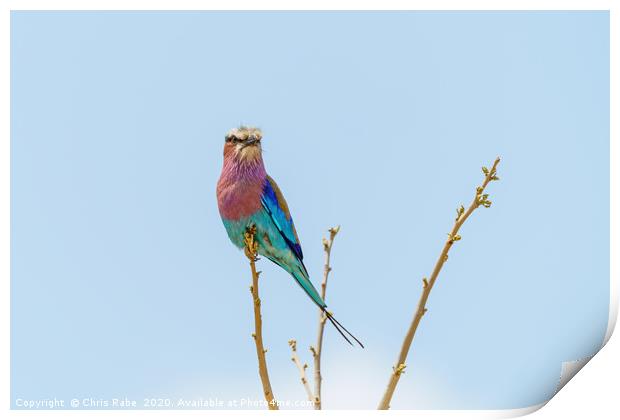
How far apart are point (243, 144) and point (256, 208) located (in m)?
0.22

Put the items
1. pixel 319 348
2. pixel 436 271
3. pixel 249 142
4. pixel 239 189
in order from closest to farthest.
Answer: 1. pixel 436 271
2. pixel 319 348
3. pixel 249 142
4. pixel 239 189

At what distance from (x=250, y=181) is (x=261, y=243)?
201 millimetres

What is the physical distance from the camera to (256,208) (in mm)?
1986

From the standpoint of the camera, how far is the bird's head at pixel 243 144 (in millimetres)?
1823

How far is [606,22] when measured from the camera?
6.36 feet

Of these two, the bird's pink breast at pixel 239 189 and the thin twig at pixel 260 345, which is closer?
the thin twig at pixel 260 345

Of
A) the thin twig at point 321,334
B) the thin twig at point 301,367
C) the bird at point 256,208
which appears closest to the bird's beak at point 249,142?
the bird at point 256,208

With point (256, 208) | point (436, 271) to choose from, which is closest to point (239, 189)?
point (256, 208)

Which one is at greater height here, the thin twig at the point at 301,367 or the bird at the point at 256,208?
the bird at the point at 256,208

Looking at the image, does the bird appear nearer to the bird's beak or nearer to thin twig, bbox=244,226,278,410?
the bird's beak

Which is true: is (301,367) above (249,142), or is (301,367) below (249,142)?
below

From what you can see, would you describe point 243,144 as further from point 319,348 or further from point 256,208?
point 319,348

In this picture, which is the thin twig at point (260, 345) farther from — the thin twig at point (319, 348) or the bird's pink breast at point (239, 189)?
the bird's pink breast at point (239, 189)

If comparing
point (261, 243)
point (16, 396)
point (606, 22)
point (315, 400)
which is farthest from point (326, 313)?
point (606, 22)
